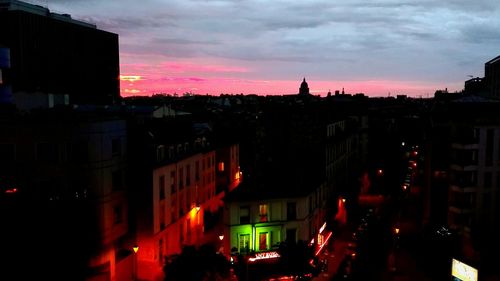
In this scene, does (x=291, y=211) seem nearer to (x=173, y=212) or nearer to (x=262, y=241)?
(x=262, y=241)

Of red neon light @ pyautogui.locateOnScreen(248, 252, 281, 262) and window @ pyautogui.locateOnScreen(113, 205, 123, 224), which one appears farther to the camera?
red neon light @ pyautogui.locateOnScreen(248, 252, 281, 262)

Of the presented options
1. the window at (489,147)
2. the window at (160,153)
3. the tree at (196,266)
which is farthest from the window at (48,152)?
the window at (489,147)

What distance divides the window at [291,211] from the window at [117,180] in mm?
13588

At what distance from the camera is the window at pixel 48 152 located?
33728 millimetres

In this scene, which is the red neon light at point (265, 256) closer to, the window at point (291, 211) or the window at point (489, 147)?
the window at point (291, 211)

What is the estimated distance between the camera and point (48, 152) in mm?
33844

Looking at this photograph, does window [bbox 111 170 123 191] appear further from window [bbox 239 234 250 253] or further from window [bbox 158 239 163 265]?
window [bbox 239 234 250 253]

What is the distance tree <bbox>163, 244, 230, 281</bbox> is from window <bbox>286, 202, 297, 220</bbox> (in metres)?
9.73

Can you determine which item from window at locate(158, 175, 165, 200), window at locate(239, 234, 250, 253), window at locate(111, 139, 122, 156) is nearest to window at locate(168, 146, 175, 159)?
window at locate(158, 175, 165, 200)

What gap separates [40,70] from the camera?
78.3 m

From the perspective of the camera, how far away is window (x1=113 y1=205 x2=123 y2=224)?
37.3 m

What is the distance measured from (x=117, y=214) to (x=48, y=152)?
23.9 feet

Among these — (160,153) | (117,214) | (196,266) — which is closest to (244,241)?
(196,266)

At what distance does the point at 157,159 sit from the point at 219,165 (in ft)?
62.9
